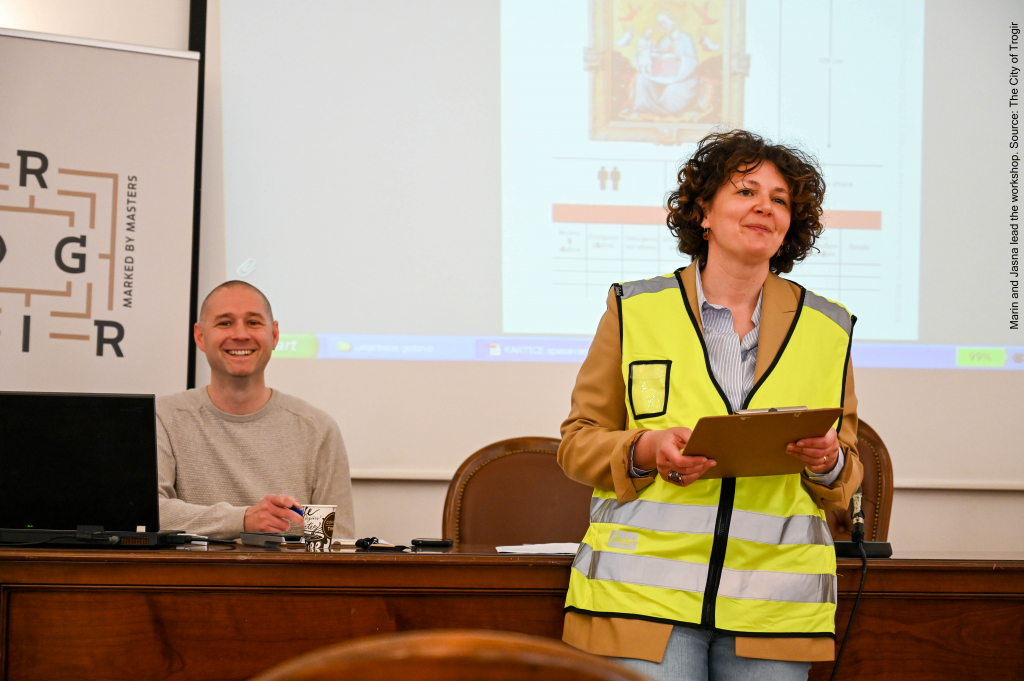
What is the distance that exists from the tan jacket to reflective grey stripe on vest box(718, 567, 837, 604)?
0.21ft

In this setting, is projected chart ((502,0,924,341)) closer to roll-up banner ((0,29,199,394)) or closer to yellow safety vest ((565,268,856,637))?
roll-up banner ((0,29,199,394))

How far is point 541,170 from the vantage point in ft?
10.4

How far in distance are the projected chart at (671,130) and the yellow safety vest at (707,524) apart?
1562mm

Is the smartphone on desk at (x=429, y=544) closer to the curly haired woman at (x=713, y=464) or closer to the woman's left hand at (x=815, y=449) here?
the curly haired woman at (x=713, y=464)

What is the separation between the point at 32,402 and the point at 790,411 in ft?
4.50

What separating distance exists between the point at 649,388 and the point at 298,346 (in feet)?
5.96

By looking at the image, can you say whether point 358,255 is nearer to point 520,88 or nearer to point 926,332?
point 520,88

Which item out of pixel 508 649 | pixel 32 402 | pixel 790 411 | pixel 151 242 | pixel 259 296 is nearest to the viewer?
pixel 508 649

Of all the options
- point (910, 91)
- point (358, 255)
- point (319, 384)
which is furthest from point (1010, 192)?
point (319, 384)

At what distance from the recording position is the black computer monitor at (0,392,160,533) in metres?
1.74

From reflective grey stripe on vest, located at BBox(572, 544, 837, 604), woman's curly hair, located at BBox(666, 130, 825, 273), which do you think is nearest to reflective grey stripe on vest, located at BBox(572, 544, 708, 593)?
reflective grey stripe on vest, located at BBox(572, 544, 837, 604)

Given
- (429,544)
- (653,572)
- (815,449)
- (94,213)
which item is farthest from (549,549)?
(94,213)

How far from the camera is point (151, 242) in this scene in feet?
9.71

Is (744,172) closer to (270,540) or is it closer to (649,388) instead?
(649,388)
